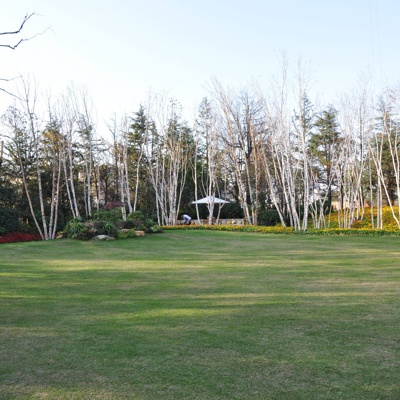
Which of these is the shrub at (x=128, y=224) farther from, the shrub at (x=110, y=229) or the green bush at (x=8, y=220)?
the green bush at (x=8, y=220)

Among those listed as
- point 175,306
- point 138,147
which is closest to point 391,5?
point 175,306

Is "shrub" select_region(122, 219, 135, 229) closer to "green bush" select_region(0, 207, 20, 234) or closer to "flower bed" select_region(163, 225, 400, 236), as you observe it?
"flower bed" select_region(163, 225, 400, 236)

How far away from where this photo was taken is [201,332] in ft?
11.6

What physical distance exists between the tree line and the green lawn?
9106 millimetres

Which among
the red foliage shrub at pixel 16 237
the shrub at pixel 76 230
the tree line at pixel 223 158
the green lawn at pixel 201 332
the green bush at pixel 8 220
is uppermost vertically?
the tree line at pixel 223 158

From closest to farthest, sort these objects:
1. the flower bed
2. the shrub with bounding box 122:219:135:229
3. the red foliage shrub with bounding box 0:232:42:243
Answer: the flower bed < the red foliage shrub with bounding box 0:232:42:243 < the shrub with bounding box 122:219:135:229

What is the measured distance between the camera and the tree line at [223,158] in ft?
52.3

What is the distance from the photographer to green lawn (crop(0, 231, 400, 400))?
246 centimetres

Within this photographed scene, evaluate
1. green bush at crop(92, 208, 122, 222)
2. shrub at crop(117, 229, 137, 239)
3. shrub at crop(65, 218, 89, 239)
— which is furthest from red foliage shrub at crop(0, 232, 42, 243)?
shrub at crop(117, 229, 137, 239)

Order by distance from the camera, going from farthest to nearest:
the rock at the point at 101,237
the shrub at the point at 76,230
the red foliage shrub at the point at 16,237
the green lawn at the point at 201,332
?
1. the red foliage shrub at the point at 16,237
2. the shrub at the point at 76,230
3. the rock at the point at 101,237
4. the green lawn at the point at 201,332

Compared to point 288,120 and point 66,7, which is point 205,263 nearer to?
point 66,7

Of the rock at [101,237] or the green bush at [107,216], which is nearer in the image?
the rock at [101,237]

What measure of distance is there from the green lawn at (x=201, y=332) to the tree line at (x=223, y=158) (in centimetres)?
911

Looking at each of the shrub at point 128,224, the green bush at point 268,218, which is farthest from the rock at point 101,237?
the green bush at point 268,218
